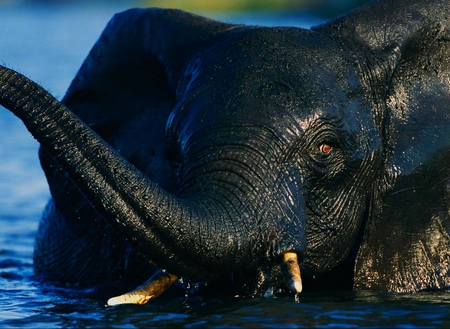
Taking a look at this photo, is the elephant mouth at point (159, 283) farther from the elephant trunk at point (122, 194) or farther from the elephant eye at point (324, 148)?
the elephant eye at point (324, 148)

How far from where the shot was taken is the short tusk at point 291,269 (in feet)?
20.0

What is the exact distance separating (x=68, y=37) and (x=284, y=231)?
38.1 metres

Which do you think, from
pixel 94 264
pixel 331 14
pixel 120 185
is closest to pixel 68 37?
pixel 331 14

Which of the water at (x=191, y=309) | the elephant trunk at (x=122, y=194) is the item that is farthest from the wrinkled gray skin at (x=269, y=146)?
the water at (x=191, y=309)

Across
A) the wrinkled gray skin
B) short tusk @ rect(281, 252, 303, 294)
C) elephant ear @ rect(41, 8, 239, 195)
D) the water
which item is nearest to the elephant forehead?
the wrinkled gray skin

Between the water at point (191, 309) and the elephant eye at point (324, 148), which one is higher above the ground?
the elephant eye at point (324, 148)

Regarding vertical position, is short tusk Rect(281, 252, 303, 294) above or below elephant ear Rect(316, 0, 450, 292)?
below

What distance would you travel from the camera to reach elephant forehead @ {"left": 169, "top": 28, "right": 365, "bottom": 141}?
21.6 ft

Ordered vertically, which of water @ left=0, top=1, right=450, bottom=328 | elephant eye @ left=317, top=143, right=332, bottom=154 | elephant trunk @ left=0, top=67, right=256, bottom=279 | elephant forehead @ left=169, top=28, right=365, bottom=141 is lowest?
water @ left=0, top=1, right=450, bottom=328

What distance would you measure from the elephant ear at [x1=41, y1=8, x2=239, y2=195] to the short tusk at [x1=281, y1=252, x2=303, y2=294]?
1.23m

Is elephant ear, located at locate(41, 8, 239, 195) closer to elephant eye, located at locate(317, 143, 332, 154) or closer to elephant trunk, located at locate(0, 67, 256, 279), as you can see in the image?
elephant eye, located at locate(317, 143, 332, 154)

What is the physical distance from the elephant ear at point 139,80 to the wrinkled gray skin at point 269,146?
0.04 feet

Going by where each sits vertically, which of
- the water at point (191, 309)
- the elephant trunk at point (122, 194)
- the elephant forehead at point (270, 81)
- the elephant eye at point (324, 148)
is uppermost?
the elephant forehead at point (270, 81)

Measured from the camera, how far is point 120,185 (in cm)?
576
